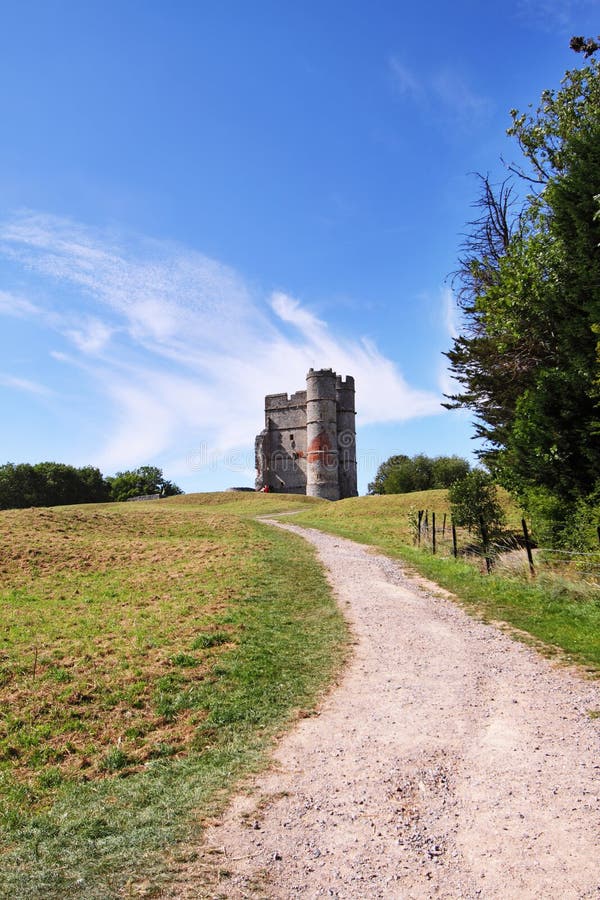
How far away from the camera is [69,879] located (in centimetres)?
427

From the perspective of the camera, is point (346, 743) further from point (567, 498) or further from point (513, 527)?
point (513, 527)

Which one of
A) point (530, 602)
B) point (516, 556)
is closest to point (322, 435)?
point (516, 556)

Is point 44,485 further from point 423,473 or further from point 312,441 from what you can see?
point 423,473

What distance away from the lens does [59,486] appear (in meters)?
77.9

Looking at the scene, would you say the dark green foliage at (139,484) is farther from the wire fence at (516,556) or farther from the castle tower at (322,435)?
the wire fence at (516,556)

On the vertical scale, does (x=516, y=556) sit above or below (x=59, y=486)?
below

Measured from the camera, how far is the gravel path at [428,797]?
13.4 ft

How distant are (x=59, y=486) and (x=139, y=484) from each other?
52.0 feet

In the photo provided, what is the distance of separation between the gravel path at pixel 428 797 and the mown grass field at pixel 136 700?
1.83 ft

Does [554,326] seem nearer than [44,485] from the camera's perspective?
Yes

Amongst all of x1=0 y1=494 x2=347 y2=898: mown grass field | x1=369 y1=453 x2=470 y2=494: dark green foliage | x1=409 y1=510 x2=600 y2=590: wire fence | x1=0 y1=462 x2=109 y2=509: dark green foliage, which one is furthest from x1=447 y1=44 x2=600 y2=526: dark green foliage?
x1=0 y1=462 x2=109 y2=509: dark green foliage


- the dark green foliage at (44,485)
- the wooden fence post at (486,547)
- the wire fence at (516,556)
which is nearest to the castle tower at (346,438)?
the dark green foliage at (44,485)

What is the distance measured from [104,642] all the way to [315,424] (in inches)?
2267

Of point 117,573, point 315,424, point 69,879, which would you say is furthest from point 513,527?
point 315,424
